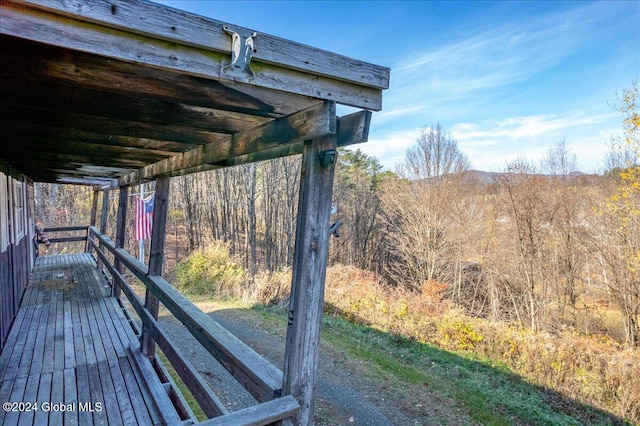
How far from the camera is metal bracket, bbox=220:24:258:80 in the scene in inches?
48.0

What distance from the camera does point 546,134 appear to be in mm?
13648

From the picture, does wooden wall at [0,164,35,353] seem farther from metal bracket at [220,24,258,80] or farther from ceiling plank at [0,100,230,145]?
metal bracket at [220,24,258,80]

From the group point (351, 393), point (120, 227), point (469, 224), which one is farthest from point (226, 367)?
point (469, 224)

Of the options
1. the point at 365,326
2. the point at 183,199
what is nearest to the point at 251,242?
the point at 183,199

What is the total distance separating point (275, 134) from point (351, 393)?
4362mm

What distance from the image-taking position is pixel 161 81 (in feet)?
4.21

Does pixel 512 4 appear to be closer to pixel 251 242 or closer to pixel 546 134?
pixel 546 134

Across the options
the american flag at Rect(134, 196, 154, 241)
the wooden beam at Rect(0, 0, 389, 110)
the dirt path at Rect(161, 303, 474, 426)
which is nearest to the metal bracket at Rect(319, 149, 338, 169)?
the wooden beam at Rect(0, 0, 389, 110)

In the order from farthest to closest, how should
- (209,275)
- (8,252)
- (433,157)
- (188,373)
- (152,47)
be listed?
(433,157)
(209,275)
(8,252)
(188,373)
(152,47)

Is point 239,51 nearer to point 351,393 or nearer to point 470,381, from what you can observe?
point 351,393

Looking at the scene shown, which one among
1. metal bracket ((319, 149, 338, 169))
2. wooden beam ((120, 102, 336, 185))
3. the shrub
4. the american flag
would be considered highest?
wooden beam ((120, 102, 336, 185))

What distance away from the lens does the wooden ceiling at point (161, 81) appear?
1.01 metres

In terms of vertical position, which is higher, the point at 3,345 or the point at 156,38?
the point at 156,38

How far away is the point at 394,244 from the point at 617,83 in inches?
361
